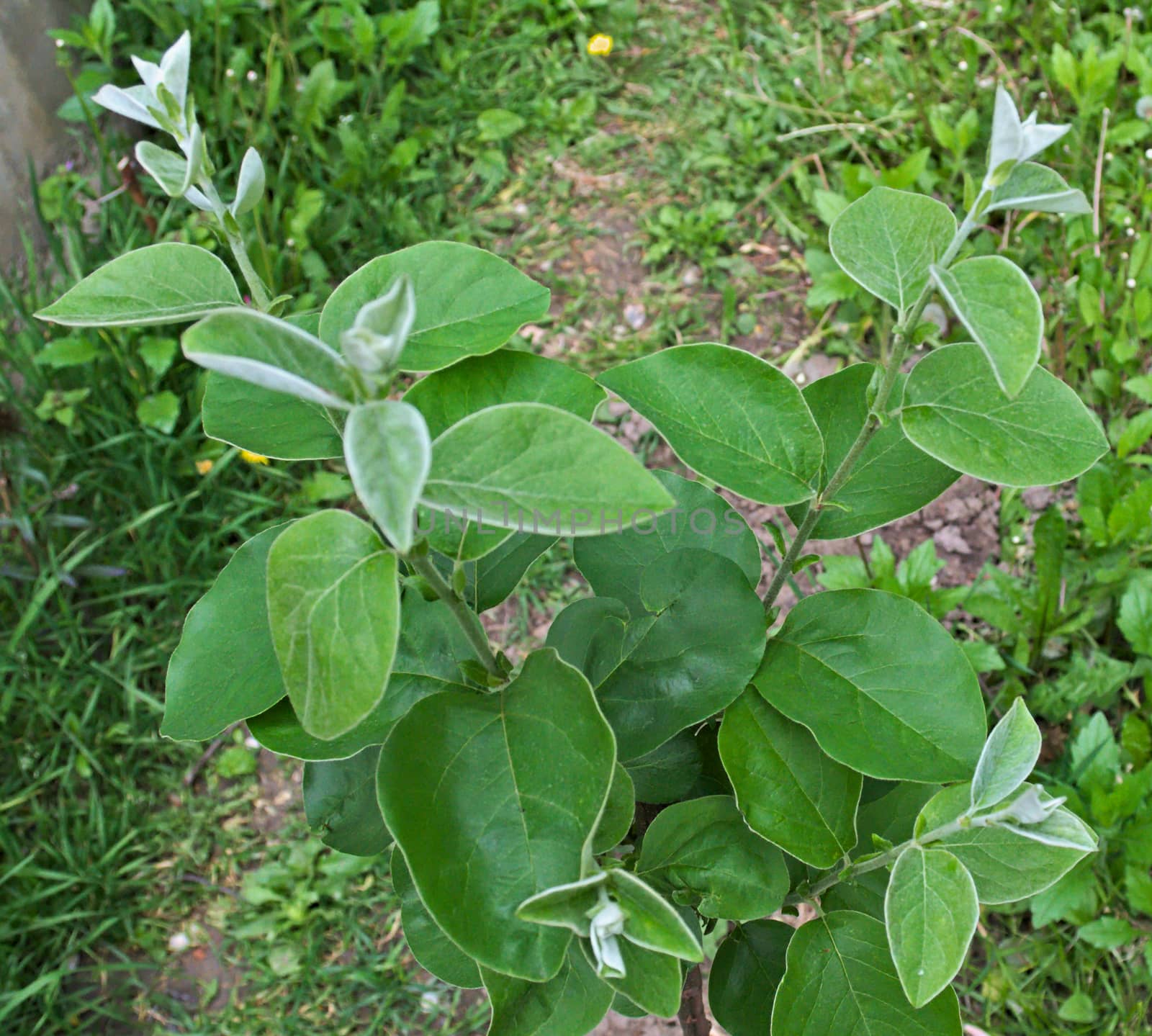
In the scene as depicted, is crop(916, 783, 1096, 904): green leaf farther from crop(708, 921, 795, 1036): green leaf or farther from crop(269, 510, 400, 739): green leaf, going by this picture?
crop(269, 510, 400, 739): green leaf

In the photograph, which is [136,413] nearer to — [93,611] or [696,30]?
[93,611]

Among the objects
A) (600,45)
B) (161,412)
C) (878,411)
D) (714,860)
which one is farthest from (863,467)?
(600,45)

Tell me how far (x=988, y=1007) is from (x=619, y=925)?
1396 mm

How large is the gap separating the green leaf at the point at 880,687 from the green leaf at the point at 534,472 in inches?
11.8

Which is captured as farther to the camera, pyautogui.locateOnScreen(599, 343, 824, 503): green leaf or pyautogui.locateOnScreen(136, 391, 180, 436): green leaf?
pyautogui.locateOnScreen(136, 391, 180, 436): green leaf

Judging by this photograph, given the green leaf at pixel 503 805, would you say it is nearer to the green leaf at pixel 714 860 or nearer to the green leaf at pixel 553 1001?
the green leaf at pixel 553 1001

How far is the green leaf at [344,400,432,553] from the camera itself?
21.0 inches

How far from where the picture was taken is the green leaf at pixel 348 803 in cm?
91

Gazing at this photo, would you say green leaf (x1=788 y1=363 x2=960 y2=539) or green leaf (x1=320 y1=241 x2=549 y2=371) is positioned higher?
green leaf (x1=320 y1=241 x2=549 y2=371)

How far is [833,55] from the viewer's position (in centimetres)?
298

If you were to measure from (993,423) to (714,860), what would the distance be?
41 cm

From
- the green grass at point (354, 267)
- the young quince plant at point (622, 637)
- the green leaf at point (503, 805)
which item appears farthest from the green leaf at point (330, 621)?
the green grass at point (354, 267)

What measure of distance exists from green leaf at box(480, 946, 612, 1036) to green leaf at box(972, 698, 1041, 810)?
1.04 feet

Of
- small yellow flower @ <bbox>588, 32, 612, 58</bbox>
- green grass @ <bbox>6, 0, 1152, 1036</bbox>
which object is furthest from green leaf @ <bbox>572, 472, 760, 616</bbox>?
small yellow flower @ <bbox>588, 32, 612, 58</bbox>
